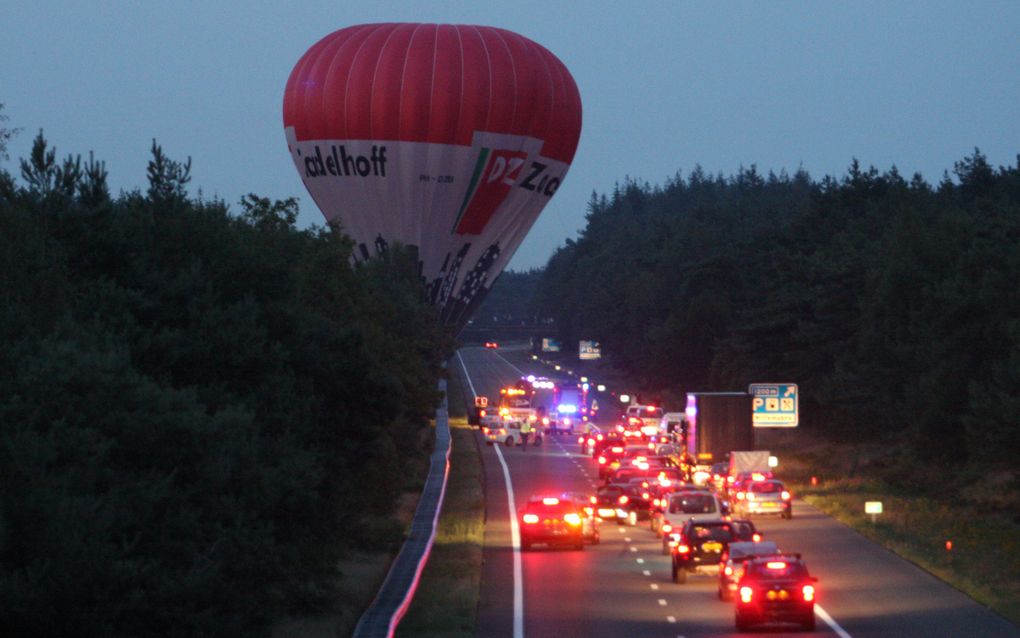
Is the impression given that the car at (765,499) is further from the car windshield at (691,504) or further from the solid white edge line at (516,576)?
the car windshield at (691,504)

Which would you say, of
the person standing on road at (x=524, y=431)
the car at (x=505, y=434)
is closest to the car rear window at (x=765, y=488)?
the person standing on road at (x=524, y=431)

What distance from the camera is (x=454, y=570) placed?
136ft

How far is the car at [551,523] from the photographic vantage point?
46.3m

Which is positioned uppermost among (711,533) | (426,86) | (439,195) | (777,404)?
(426,86)

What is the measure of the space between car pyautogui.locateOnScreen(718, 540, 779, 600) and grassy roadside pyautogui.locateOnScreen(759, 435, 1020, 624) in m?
4.96

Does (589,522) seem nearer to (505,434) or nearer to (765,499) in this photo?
(765,499)

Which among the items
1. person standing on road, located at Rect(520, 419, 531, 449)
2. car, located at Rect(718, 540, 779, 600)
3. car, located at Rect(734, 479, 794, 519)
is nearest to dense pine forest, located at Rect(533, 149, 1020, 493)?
car, located at Rect(734, 479, 794, 519)

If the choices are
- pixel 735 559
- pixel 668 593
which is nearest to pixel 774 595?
pixel 735 559

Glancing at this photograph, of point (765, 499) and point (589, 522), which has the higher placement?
point (765, 499)

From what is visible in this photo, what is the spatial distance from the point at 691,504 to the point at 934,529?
10.4 meters

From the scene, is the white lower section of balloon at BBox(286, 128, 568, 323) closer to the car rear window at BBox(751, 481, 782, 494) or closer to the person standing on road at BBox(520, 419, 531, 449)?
the person standing on road at BBox(520, 419, 531, 449)

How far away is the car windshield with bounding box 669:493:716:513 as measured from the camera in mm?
45125

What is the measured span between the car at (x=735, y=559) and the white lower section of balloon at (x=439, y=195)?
41.0 metres

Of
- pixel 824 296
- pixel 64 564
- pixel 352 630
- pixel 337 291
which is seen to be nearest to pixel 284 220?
pixel 337 291
